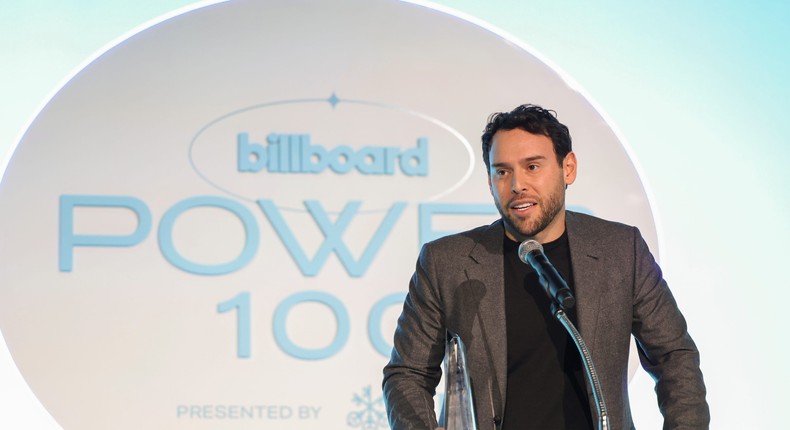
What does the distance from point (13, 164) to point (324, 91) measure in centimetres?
144

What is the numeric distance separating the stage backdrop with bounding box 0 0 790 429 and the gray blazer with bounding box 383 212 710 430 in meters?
1.90

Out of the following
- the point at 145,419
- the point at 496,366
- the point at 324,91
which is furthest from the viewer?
the point at 324,91

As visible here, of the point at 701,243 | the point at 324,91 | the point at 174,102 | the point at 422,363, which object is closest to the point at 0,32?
the point at 174,102

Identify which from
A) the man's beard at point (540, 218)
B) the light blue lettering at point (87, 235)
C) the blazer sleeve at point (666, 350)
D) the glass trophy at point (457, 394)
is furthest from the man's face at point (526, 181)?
the light blue lettering at point (87, 235)

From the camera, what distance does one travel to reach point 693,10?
15.7 feet

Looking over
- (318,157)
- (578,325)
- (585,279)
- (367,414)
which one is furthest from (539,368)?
(318,157)

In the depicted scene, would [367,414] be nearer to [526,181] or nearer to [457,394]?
[526,181]

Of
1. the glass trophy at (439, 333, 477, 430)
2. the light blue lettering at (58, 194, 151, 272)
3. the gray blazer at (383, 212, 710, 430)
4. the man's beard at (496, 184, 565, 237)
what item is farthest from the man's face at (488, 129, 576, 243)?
the light blue lettering at (58, 194, 151, 272)

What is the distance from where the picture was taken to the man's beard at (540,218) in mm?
2459

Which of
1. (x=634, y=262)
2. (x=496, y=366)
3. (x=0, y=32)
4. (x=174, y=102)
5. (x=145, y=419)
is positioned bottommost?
(x=145, y=419)

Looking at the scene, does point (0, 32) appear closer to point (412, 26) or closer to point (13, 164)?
point (13, 164)

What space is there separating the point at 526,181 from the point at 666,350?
21.4 inches

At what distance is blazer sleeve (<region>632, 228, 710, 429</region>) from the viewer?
2234 millimetres

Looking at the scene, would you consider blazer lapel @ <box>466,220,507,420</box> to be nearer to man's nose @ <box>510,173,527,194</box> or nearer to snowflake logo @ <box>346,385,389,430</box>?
man's nose @ <box>510,173,527,194</box>
